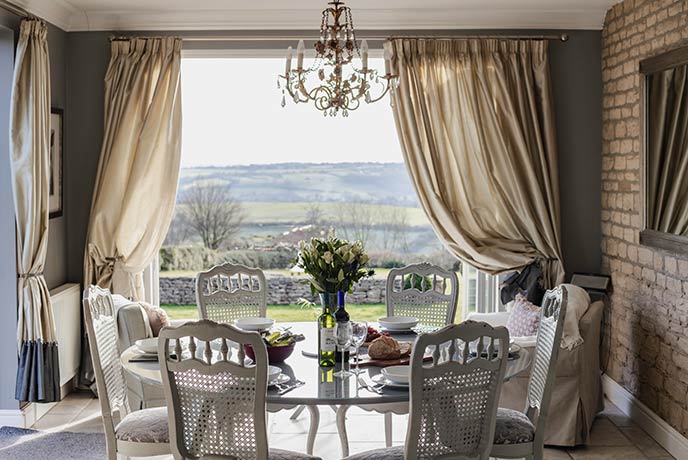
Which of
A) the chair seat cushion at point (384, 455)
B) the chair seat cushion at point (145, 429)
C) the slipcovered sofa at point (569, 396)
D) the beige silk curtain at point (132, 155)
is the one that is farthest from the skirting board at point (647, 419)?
the beige silk curtain at point (132, 155)

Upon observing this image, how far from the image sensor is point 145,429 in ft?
11.6

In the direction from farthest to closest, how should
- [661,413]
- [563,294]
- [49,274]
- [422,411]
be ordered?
[49,274] < [661,413] < [563,294] < [422,411]

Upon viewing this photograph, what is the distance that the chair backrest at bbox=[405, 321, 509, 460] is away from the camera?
294 cm

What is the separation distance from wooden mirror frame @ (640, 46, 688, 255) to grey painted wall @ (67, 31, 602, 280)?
85cm

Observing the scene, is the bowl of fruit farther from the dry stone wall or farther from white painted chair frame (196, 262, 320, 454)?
the dry stone wall

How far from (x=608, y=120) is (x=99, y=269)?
3.56m

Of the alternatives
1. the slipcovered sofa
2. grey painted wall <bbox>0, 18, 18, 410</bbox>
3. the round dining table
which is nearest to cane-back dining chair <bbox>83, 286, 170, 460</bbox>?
the round dining table

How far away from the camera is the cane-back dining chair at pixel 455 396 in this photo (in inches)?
116

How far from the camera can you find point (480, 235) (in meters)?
5.88

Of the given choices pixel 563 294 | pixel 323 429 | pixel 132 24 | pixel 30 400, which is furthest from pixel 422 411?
pixel 132 24

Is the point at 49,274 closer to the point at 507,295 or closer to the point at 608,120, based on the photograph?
the point at 507,295

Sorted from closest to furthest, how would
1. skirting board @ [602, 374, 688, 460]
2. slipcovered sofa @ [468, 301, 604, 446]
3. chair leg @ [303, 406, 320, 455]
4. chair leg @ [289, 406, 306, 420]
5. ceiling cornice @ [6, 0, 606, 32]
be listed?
chair leg @ [303, 406, 320, 455] < skirting board @ [602, 374, 688, 460] < slipcovered sofa @ [468, 301, 604, 446] < chair leg @ [289, 406, 306, 420] < ceiling cornice @ [6, 0, 606, 32]

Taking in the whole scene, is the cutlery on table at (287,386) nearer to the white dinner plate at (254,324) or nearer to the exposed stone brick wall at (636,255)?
the white dinner plate at (254,324)

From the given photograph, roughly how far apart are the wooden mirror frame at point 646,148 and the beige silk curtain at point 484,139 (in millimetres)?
823
